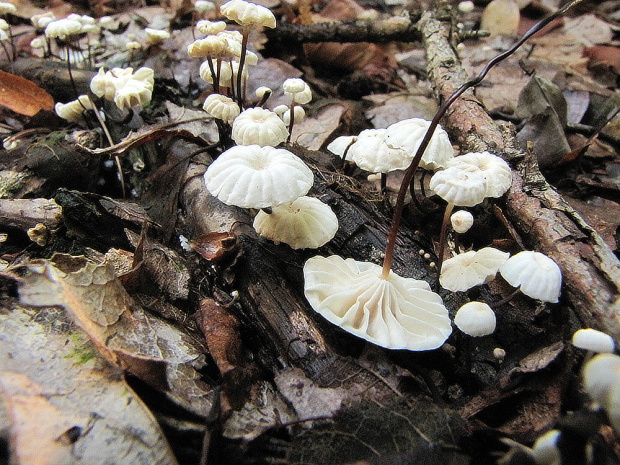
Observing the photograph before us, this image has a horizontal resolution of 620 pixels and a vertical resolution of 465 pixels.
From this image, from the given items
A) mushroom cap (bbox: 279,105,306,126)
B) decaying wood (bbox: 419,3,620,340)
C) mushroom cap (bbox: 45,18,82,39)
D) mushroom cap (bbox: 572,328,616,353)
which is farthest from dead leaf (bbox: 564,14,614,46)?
mushroom cap (bbox: 45,18,82,39)

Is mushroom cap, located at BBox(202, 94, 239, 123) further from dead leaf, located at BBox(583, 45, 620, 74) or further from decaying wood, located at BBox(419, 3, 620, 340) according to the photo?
dead leaf, located at BBox(583, 45, 620, 74)

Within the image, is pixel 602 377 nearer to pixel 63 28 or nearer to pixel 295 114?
pixel 295 114

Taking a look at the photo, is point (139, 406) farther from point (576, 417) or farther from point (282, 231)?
point (576, 417)

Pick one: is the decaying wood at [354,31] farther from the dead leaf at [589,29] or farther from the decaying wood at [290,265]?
the dead leaf at [589,29]

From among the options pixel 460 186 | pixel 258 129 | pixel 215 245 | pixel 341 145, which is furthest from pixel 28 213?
pixel 460 186

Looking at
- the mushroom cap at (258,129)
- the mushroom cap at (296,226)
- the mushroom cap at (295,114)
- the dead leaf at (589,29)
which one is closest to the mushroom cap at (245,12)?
the mushroom cap at (258,129)

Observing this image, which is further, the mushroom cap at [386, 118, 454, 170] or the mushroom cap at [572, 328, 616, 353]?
the mushroom cap at [386, 118, 454, 170]
